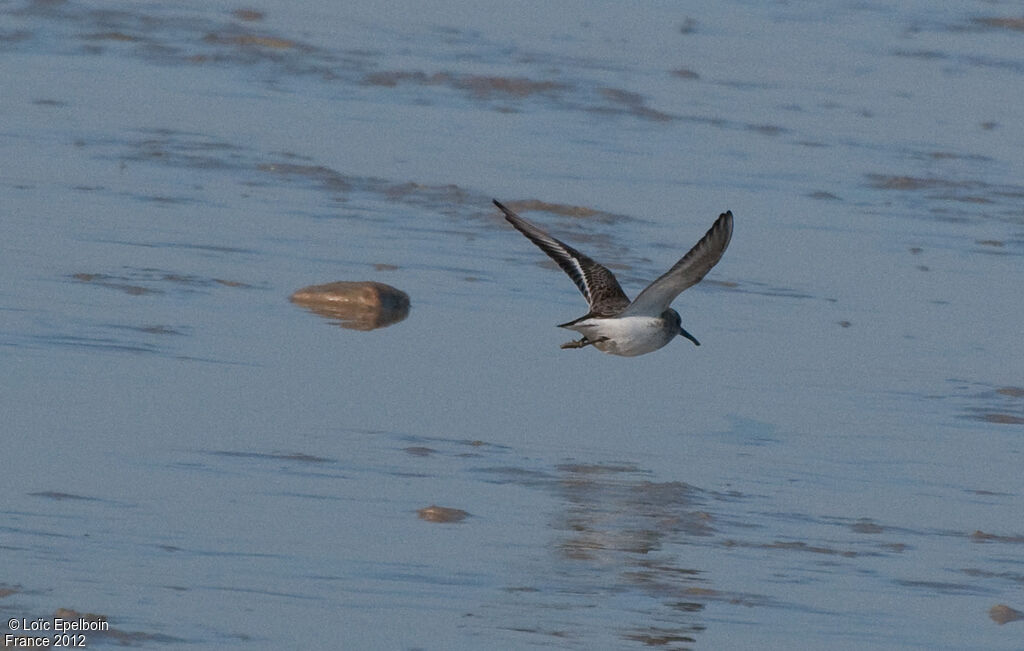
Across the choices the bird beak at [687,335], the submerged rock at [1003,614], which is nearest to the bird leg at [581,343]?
the bird beak at [687,335]

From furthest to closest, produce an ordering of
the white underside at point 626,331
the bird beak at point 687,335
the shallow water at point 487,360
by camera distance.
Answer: the bird beak at point 687,335, the white underside at point 626,331, the shallow water at point 487,360

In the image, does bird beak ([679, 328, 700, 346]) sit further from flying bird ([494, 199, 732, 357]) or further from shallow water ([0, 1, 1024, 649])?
shallow water ([0, 1, 1024, 649])

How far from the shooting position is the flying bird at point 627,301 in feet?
22.7

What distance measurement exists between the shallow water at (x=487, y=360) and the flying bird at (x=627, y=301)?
26 centimetres

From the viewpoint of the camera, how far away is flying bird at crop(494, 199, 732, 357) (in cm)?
692

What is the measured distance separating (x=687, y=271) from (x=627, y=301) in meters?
0.85

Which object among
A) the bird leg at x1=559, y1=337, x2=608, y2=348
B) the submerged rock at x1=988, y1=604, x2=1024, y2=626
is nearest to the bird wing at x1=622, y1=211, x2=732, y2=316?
the bird leg at x1=559, y1=337, x2=608, y2=348

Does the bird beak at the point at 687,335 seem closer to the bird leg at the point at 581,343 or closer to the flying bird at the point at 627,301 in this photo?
the flying bird at the point at 627,301

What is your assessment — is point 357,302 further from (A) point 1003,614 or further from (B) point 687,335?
(A) point 1003,614

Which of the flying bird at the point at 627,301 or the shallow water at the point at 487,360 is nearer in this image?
the shallow water at the point at 487,360

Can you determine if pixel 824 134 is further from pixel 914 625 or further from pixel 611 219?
pixel 914 625

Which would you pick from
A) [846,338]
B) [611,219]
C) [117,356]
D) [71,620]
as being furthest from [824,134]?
[71,620]

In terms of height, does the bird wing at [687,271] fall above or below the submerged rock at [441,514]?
above

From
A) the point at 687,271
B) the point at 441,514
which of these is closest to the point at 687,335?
the point at 687,271
